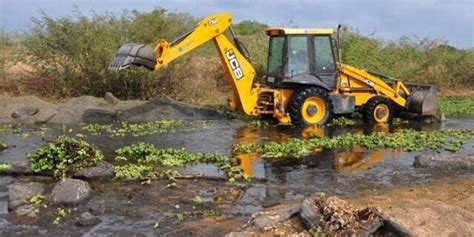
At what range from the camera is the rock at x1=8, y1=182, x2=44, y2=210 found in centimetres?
845

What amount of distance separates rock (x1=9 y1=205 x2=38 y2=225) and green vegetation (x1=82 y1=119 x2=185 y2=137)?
682 cm

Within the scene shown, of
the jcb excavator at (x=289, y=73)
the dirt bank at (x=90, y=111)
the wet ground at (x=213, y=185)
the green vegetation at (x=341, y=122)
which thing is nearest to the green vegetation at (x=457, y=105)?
the green vegetation at (x=341, y=122)

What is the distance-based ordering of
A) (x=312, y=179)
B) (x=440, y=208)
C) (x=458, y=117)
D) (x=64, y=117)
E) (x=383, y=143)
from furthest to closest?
(x=458, y=117) → (x=64, y=117) → (x=383, y=143) → (x=312, y=179) → (x=440, y=208)

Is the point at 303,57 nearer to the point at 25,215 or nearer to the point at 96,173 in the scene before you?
the point at 96,173

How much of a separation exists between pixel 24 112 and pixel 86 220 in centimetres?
1108

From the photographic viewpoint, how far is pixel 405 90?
1803 centimetres

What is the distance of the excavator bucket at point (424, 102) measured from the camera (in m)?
17.5

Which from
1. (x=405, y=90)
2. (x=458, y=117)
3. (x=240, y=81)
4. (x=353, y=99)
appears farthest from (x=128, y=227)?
(x=458, y=117)

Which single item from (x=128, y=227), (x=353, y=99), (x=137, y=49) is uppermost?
(x=137, y=49)

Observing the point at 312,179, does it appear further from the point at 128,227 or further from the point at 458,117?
the point at 458,117

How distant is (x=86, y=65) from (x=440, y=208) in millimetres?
16215

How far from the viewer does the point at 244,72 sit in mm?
16438

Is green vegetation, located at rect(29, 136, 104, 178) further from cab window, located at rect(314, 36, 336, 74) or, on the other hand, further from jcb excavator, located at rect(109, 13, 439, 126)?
cab window, located at rect(314, 36, 336, 74)

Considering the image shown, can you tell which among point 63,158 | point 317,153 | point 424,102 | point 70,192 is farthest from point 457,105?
point 70,192
